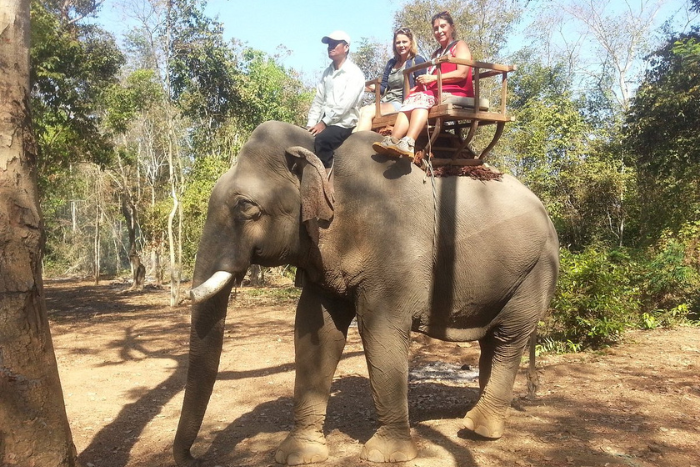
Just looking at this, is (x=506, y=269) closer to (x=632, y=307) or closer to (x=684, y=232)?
(x=632, y=307)

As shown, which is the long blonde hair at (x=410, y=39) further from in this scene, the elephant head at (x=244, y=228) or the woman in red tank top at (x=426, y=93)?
the elephant head at (x=244, y=228)

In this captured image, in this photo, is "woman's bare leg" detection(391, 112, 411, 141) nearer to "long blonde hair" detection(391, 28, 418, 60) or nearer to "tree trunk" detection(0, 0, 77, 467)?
"long blonde hair" detection(391, 28, 418, 60)

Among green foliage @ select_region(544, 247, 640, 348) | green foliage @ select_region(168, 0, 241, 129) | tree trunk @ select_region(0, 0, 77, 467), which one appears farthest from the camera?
green foliage @ select_region(168, 0, 241, 129)

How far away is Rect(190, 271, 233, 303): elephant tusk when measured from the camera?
379 centimetres

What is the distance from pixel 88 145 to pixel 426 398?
43.1 feet

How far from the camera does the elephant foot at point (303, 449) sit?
4.54 meters

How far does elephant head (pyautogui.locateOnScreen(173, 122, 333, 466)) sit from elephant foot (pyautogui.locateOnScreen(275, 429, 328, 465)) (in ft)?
2.39

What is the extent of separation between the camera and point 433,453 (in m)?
4.59

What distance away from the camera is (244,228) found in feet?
13.3

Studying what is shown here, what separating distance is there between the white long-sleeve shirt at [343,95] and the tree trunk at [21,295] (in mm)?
2163

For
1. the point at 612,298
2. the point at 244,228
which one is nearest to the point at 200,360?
the point at 244,228

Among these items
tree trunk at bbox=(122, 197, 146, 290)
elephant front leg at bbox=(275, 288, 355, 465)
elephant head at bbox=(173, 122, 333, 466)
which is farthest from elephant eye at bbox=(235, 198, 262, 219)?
tree trunk at bbox=(122, 197, 146, 290)

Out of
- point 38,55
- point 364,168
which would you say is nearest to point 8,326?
point 364,168

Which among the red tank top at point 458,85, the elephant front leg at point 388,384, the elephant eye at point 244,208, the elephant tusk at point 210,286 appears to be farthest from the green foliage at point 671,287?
the elephant tusk at point 210,286
